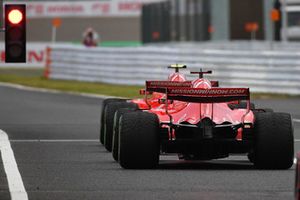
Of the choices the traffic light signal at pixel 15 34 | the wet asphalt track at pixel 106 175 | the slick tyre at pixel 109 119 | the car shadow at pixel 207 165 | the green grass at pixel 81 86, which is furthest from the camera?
the green grass at pixel 81 86

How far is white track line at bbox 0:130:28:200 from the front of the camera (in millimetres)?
11127

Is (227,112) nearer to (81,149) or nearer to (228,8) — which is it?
(81,149)

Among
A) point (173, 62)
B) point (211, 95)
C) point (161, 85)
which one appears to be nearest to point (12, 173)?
point (211, 95)

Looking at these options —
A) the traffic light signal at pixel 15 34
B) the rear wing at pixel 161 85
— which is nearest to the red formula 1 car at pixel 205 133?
the rear wing at pixel 161 85

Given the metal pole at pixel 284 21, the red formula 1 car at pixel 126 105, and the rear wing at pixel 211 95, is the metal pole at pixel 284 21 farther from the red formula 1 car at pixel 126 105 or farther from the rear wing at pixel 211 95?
the rear wing at pixel 211 95

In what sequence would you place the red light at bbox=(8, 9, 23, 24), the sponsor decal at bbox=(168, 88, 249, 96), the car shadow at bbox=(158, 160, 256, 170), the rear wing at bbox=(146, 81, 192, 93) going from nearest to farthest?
the sponsor decal at bbox=(168, 88, 249, 96) → the car shadow at bbox=(158, 160, 256, 170) → the rear wing at bbox=(146, 81, 192, 93) → the red light at bbox=(8, 9, 23, 24)

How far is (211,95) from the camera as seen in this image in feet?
45.9

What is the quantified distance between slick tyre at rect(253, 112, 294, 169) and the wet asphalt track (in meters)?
0.16

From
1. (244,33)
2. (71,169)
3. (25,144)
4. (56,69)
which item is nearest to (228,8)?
(244,33)

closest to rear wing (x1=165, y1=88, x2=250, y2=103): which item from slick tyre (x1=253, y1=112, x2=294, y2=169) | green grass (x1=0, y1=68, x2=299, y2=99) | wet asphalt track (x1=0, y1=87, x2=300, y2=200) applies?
slick tyre (x1=253, y1=112, x2=294, y2=169)

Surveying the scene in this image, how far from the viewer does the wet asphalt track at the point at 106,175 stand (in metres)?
11.3

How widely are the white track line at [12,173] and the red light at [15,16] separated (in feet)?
5.17

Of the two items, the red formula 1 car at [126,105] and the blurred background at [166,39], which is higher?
the blurred background at [166,39]

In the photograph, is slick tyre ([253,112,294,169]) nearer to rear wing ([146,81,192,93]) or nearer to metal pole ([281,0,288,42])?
rear wing ([146,81,192,93])
